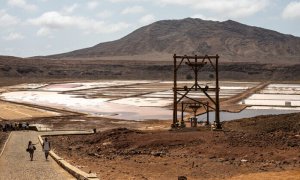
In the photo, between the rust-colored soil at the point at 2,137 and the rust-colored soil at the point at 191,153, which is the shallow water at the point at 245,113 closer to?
the rust-colored soil at the point at 191,153

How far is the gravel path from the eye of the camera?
15.2 metres

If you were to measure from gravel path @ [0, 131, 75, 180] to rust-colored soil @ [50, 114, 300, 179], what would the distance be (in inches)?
46.9

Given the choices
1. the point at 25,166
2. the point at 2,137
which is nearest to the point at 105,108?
the point at 2,137

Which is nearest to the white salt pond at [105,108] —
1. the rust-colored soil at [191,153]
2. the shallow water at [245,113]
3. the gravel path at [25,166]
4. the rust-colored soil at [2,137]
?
the shallow water at [245,113]

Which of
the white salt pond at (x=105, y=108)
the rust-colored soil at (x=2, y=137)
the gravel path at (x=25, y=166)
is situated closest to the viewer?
the gravel path at (x=25, y=166)

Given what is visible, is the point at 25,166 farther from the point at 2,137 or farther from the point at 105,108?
the point at 105,108

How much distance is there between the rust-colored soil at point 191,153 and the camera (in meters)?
17.1

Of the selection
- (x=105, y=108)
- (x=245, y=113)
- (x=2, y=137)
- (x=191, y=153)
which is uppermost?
(x=105, y=108)

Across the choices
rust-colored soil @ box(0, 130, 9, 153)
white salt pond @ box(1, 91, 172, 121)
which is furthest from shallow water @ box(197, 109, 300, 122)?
rust-colored soil @ box(0, 130, 9, 153)

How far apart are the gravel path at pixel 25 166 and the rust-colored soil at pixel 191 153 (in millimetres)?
1191

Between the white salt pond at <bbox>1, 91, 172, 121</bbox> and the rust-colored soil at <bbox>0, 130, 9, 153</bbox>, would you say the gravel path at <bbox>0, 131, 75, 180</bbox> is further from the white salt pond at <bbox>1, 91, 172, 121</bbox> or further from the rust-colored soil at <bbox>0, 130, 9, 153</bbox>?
the white salt pond at <bbox>1, 91, 172, 121</bbox>

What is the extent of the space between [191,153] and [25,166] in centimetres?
754

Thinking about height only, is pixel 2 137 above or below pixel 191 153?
above

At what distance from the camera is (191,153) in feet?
72.2
